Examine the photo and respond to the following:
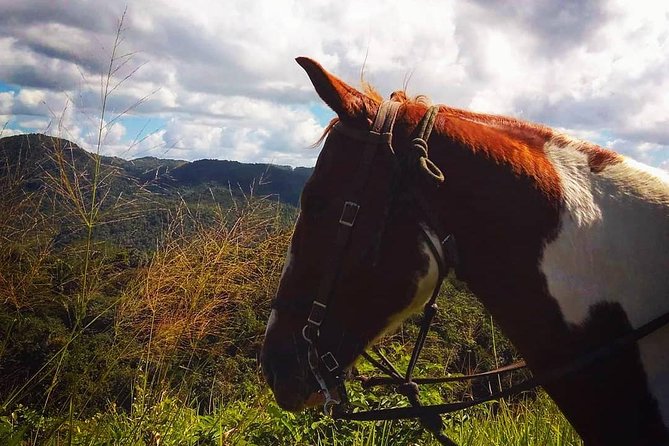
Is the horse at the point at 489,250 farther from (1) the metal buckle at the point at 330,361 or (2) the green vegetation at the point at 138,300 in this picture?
(2) the green vegetation at the point at 138,300

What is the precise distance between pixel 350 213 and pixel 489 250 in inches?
21.2

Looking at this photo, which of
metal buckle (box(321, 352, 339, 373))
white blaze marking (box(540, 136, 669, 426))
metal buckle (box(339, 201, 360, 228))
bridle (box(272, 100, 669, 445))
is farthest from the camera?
metal buckle (box(321, 352, 339, 373))

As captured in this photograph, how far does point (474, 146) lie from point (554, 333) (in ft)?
2.42

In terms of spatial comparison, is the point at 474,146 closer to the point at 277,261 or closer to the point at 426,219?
the point at 426,219

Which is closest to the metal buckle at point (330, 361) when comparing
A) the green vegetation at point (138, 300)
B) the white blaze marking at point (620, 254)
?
the white blaze marking at point (620, 254)

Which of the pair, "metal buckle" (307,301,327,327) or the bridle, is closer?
the bridle

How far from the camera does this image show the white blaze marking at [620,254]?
184 centimetres

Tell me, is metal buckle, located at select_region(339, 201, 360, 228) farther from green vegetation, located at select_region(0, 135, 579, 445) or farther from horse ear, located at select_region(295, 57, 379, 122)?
green vegetation, located at select_region(0, 135, 579, 445)

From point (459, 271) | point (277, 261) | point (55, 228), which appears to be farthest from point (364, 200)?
point (277, 261)

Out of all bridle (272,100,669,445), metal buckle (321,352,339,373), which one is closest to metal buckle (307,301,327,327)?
bridle (272,100,669,445)

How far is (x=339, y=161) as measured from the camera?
2.21 m

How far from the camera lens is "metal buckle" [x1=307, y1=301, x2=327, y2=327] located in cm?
221

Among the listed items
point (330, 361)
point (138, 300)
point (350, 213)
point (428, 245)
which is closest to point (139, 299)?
point (138, 300)

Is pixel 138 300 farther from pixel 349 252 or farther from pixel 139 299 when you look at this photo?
pixel 349 252
